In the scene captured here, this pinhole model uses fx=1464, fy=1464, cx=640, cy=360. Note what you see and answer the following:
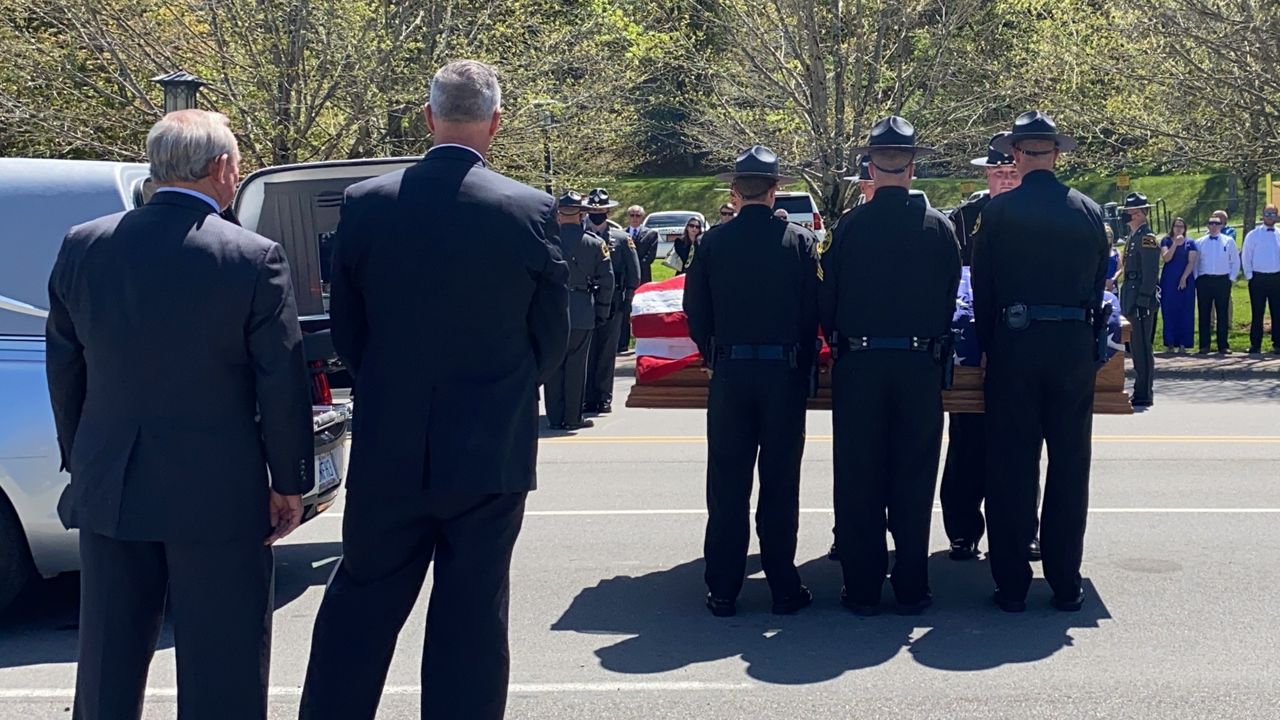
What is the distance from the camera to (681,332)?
24.0 ft

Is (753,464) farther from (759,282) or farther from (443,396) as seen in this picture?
(443,396)

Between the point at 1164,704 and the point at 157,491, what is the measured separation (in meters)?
3.54

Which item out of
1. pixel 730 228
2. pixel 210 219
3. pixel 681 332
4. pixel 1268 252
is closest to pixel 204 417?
pixel 210 219

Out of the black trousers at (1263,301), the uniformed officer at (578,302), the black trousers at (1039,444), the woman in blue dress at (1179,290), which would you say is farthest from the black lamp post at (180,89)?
the black trousers at (1263,301)

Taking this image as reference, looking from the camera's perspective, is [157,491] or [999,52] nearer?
[157,491]

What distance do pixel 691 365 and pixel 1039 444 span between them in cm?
172

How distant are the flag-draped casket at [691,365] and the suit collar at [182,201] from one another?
329 centimetres

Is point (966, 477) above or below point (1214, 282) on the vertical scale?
below

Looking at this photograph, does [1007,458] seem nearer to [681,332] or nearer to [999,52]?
[681,332]

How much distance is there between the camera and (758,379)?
21.0 ft

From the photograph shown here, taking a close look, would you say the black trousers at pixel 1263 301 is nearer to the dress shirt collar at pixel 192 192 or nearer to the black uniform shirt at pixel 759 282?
the black uniform shirt at pixel 759 282

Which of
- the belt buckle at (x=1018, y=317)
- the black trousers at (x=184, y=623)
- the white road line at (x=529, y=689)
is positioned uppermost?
the belt buckle at (x=1018, y=317)

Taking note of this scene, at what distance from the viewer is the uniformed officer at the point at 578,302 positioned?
12570 millimetres

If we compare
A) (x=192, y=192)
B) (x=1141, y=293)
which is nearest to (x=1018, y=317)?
(x=192, y=192)
